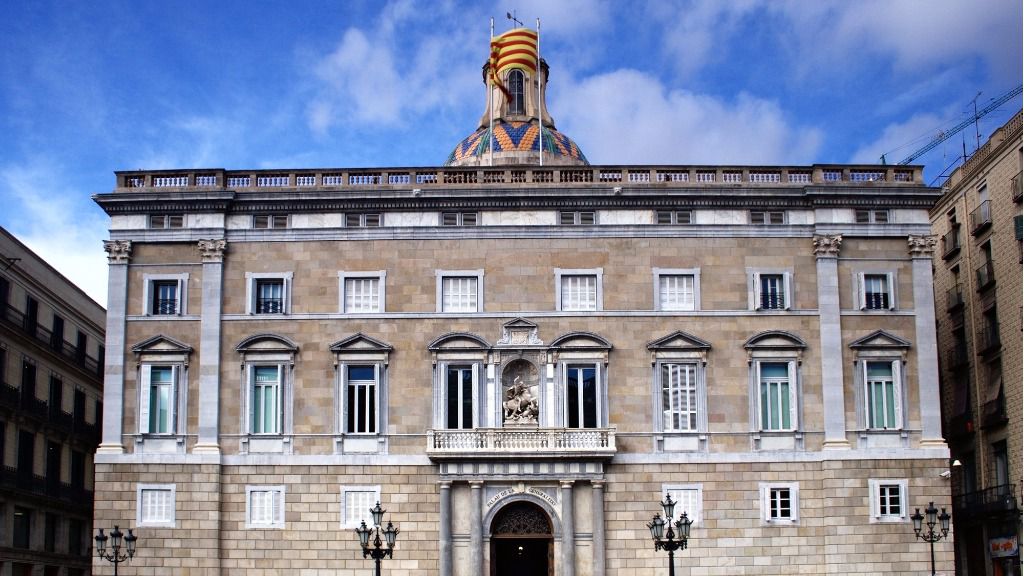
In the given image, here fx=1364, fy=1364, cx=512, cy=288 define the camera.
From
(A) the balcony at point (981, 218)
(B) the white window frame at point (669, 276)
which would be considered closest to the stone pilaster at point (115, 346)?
(B) the white window frame at point (669, 276)

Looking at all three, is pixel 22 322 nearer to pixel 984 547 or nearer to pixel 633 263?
pixel 633 263

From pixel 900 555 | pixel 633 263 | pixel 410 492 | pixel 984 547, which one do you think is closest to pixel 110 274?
pixel 410 492

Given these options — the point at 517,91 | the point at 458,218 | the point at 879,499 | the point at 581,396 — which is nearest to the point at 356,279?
the point at 458,218

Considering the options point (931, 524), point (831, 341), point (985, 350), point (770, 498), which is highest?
point (985, 350)

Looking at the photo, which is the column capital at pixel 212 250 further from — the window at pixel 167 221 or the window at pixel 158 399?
the window at pixel 158 399

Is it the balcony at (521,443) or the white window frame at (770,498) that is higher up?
the balcony at (521,443)

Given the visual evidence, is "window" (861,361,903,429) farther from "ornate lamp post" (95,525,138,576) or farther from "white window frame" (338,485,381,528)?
"ornate lamp post" (95,525,138,576)

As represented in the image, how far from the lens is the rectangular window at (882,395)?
145 ft

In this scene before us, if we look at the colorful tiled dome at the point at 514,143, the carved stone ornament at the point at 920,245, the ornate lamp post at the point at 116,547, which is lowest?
the ornate lamp post at the point at 116,547

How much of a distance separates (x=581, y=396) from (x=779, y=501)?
23.6 feet

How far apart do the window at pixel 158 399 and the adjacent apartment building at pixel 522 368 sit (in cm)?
8

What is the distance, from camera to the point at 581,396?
145 feet

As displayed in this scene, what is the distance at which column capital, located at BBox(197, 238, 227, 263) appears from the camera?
148 ft

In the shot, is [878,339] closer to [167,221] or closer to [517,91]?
[167,221]
